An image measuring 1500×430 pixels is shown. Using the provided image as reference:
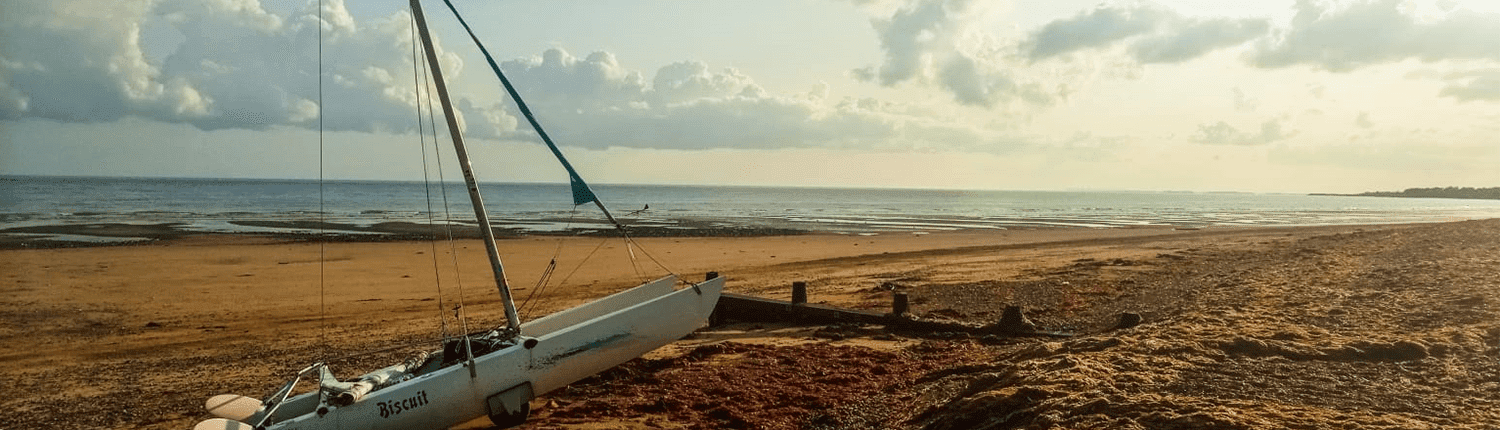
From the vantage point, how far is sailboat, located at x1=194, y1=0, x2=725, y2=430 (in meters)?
8.36

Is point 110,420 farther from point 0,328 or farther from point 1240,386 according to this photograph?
point 1240,386

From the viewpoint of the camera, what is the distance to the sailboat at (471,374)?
8.36 m

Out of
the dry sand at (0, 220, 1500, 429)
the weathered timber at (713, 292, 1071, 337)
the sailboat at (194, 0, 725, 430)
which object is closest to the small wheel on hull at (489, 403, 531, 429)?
the sailboat at (194, 0, 725, 430)

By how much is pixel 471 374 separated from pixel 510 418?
0.67m

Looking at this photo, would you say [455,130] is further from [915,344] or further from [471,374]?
[915,344]

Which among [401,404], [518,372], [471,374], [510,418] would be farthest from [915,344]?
[401,404]

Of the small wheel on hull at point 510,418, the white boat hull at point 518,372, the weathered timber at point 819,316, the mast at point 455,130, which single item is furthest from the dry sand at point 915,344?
the mast at point 455,130

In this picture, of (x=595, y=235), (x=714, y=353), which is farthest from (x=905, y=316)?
(x=595, y=235)

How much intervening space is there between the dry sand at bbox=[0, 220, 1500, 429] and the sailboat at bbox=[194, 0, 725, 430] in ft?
1.76

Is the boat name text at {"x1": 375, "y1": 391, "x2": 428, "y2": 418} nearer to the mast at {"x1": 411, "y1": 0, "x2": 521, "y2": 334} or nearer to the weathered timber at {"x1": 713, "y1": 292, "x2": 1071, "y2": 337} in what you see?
the mast at {"x1": 411, "y1": 0, "x2": 521, "y2": 334}

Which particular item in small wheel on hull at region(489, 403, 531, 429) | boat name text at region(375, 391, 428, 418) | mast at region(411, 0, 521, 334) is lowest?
small wheel on hull at region(489, 403, 531, 429)

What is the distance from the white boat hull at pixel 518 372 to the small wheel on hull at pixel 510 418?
0.31ft

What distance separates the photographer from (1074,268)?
75.9 ft

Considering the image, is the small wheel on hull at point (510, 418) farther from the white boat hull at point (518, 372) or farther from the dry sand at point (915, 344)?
the dry sand at point (915, 344)
